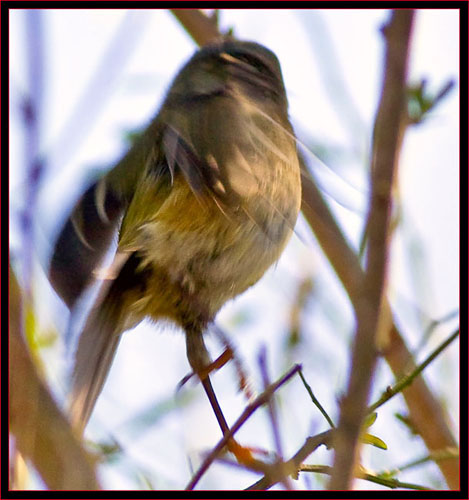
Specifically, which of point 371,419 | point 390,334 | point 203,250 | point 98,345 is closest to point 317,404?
point 371,419

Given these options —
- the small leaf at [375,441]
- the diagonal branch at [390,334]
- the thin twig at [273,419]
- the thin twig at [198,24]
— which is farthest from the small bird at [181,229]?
the thin twig at [273,419]

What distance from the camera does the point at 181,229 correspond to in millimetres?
1963

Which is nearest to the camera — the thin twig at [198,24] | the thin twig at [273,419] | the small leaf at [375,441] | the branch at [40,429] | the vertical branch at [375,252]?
the vertical branch at [375,252]

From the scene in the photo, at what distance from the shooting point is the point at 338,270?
7.97 ft

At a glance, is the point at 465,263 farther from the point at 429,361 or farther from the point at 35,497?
the point at 35,497

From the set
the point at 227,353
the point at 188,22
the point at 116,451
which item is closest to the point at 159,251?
the point at 227,353

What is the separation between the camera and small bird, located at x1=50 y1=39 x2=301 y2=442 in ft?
6.16

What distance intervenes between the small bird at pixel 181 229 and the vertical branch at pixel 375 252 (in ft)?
2.98

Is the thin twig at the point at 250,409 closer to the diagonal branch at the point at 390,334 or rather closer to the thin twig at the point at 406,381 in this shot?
the thin twig at the point at 406,381

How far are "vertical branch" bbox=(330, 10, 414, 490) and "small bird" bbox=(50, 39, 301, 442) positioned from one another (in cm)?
91

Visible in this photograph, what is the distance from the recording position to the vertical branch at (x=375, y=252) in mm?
855

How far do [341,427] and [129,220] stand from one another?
1.31 metres

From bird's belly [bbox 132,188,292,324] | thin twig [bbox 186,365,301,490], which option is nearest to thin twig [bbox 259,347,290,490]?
thin twig [bbox 186,365,301,490]

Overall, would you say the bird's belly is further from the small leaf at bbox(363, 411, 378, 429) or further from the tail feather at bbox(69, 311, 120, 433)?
the small leaf at bbox(363, 411, 378, 429)
